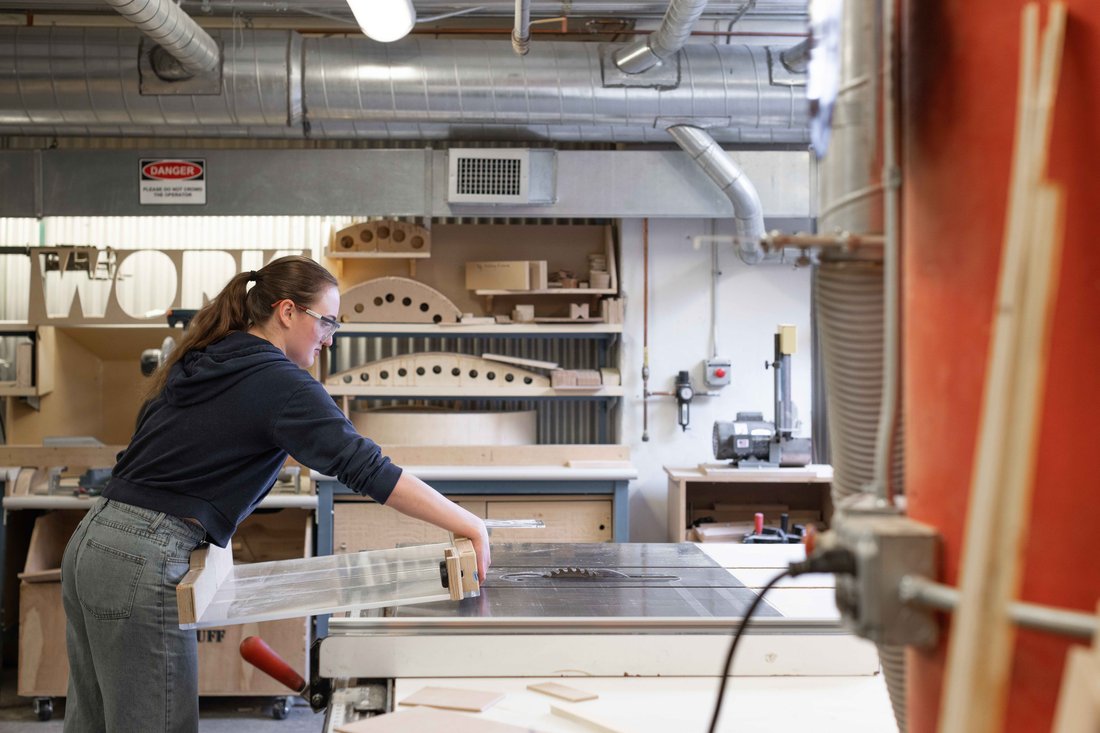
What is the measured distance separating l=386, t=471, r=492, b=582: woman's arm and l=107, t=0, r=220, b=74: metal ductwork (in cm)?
208

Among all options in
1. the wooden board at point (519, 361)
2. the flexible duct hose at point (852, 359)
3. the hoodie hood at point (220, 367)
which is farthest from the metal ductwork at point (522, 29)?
the flexible duct hose at point (852, 359)

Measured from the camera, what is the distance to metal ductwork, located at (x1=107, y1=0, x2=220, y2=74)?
2922 millimetres

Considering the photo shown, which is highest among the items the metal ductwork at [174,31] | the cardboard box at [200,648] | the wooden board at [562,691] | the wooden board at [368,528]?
the metal ductwork at [174,31]

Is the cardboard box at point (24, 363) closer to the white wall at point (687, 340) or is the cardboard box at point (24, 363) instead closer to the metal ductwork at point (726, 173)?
the white wall at point (687, 340)

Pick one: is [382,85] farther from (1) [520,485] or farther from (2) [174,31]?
(1) [520,485]

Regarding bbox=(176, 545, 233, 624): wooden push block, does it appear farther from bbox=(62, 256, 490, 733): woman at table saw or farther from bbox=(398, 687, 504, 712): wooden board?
bbox=(398, 687, 504, 712): wooden board

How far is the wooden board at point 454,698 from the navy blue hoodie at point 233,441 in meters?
0.38

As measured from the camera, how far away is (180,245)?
185 inches

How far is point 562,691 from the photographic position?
1337 millimetres

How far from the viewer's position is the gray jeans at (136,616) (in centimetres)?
159

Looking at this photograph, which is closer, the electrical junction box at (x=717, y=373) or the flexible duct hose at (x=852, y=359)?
the flexible duct hose at (x=852, y=359)

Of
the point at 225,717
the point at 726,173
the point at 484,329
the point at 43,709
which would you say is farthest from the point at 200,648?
the point at 726,173

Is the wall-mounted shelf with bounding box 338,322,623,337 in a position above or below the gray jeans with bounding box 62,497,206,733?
above

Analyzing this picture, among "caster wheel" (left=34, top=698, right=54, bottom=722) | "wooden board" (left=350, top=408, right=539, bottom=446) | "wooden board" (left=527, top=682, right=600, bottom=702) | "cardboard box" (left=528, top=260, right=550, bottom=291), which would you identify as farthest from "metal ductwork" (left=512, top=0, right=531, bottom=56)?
"caster wheel" (left=34, top=698, right=54, bottom=722)
